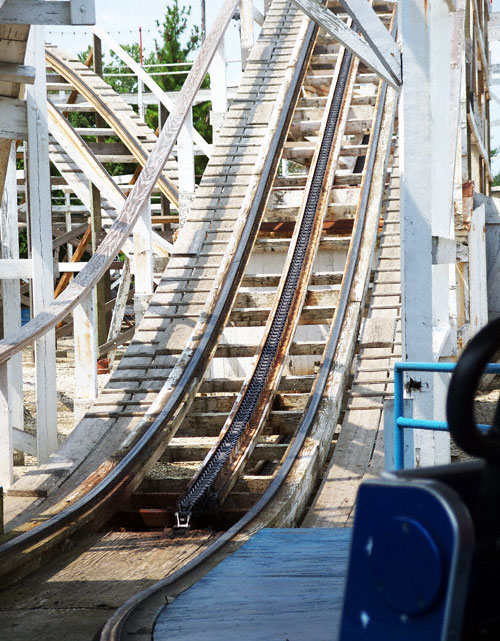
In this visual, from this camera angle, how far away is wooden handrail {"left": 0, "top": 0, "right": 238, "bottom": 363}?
16.3 feet

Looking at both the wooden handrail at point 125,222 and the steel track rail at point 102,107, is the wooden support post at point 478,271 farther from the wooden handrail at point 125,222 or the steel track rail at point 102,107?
the steel track rail at point 102,107

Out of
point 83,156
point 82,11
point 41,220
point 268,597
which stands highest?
point 83,156

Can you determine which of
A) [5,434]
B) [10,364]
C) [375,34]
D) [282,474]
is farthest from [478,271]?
[5,434]

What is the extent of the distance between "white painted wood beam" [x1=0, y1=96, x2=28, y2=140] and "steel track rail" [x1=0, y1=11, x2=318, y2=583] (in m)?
1.81

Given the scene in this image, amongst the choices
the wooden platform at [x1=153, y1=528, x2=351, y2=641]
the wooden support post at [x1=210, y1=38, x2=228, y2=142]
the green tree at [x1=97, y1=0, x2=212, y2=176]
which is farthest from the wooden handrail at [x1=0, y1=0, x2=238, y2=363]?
the green tree at [x1=97, y1=0, x2=212, y2=176]

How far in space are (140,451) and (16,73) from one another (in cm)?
230

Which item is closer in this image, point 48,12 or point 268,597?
point 268,597

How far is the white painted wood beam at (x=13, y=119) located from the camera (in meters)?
5.64

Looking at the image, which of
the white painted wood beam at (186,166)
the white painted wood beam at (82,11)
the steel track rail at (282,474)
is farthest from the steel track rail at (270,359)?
the white painted wood beam at (82,11)

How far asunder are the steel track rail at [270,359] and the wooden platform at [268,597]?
1.23 meters

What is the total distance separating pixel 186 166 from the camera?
Result: 854 cm

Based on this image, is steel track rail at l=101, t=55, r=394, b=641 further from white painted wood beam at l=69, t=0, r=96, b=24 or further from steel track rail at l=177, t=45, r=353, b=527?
white painted wood beam at l=69, t=0, r=96, b=24

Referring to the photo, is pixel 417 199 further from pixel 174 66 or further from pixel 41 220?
pixel 174 66

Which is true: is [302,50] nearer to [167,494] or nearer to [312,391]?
[312,391]
